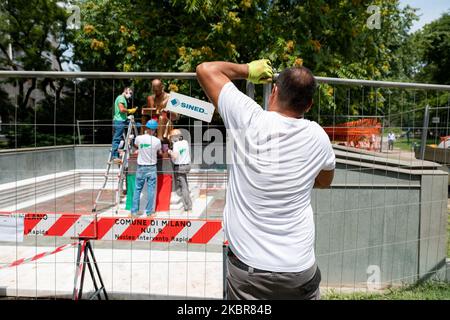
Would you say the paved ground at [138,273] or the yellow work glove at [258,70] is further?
the paved ground at [138,273]

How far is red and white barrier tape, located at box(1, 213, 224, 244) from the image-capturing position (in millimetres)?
3432

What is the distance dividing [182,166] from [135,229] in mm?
941

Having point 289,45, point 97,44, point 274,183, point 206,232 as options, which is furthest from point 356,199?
point 97,44

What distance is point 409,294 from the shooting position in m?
4.02

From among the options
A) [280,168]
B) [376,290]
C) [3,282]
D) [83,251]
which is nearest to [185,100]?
[280,168]

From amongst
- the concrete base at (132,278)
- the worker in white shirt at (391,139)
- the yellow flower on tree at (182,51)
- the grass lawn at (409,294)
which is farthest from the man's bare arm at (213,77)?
the yellow flower on tree at (182,51)

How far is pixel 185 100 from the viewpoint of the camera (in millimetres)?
3004

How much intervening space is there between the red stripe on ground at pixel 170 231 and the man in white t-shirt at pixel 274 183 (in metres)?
1.48

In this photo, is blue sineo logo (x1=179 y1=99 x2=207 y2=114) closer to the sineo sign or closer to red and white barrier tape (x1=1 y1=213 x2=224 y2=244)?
the sineo sign

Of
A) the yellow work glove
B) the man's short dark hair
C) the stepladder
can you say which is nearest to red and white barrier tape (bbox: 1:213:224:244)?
the stepladder

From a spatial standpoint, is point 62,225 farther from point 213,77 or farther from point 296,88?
point 296,88

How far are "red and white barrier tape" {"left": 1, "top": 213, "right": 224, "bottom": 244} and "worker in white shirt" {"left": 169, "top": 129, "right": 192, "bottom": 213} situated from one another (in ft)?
2.31

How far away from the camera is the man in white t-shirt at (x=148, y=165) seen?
15.5ft

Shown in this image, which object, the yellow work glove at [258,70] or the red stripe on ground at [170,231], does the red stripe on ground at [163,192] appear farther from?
the yellow work glove at [258,70]
